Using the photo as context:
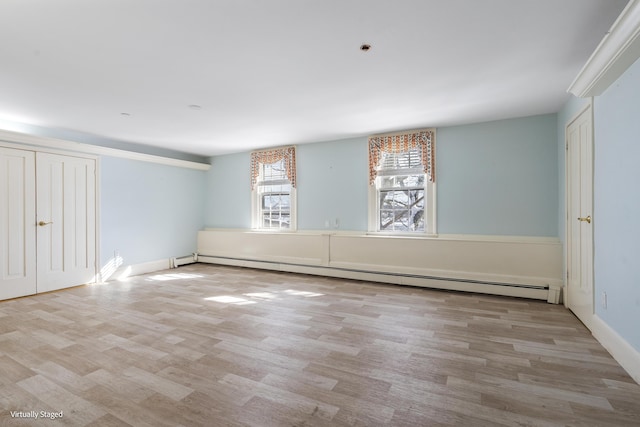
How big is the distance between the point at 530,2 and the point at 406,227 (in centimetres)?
350

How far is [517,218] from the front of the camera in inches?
170

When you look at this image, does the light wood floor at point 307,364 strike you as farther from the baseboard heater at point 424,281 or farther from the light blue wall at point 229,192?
the light blue wall at point 229,192

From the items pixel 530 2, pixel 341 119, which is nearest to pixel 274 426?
pixel 530 2

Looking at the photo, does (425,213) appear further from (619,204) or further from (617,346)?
(617,346)

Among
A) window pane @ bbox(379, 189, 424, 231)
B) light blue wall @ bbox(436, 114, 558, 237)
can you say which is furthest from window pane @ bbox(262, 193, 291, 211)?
light blue wall @ bbox(436, 114, 558, 237)

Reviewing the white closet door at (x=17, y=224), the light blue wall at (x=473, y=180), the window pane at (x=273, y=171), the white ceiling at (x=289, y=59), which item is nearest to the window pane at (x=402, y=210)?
the light blue wall at (x=473, y=180)

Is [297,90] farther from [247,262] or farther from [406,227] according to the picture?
[247,262]

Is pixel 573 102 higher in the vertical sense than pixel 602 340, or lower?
higher

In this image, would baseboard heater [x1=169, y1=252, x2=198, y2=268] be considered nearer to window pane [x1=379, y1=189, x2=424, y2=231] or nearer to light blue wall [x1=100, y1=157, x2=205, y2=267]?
light blue wall [x1=100, y1=157, x2=205, y2=267]

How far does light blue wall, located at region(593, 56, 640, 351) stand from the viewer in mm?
2125

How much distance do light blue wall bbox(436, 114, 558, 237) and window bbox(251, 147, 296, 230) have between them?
2.72 metres

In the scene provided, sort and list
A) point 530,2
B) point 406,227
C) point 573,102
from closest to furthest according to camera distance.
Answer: point 530,2
point 573,102
point 406,227

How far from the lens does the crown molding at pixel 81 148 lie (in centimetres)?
412

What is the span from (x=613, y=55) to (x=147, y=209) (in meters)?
6.52
